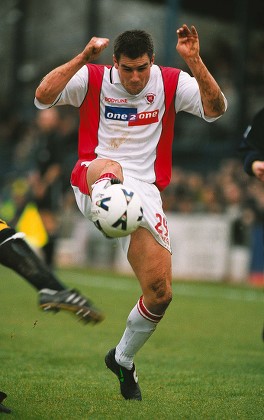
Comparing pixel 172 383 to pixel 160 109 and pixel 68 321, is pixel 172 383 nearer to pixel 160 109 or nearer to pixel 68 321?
pixel 160 109

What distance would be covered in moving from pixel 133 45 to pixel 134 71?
6.9 inches

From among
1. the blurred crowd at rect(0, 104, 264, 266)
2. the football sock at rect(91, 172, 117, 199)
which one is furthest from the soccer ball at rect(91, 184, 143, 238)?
the blurred crowd at rect(0, 104, 264, 266)

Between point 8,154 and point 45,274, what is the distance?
21.4 m

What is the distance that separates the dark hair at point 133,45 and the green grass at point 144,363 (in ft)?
7.14

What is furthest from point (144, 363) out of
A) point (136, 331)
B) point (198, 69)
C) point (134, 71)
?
point (198, 69)

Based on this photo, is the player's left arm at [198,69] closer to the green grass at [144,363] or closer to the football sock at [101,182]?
the football sock at [101,182]

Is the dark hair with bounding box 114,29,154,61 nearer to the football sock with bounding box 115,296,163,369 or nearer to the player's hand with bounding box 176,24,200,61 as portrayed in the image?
the player's hand with bounding box 176,24,200,61

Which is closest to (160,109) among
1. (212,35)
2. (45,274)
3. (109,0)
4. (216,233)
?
(45,274)

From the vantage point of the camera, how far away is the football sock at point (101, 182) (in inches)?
215

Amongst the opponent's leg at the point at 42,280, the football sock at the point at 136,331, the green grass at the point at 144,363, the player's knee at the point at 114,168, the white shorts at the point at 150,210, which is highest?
the player's knee at the point at 114,168

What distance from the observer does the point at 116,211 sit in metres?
5.26

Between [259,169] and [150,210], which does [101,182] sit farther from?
[259,169]

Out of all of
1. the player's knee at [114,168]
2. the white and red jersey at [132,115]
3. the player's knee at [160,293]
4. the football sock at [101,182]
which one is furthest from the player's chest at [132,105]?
the player's knee at [160,293]

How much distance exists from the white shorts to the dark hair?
839mm
